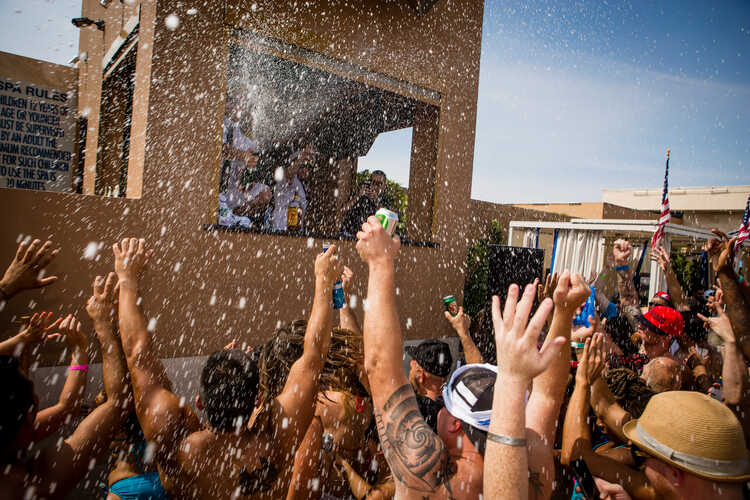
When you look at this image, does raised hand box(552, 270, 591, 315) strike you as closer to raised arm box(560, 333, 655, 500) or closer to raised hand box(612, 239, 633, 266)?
raised arm box(560, 333, 655, 500)

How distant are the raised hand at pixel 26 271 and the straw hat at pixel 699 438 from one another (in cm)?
343

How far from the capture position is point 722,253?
12.3 feet

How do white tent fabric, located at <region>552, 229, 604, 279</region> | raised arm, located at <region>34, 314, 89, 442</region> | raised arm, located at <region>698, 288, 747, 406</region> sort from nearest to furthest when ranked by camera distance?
raised arm, located at <region>34, 314, 89, 442</region> → raised arm, located at <region>698, 288, 747, 406</region> → white tent fabric, located at <region>552, 229, 604, 279</region>

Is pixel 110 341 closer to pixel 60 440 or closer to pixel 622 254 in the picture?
pixel 60 440

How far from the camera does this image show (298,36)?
653cm

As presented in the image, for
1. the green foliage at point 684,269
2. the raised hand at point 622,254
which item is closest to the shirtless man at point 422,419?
the raised hand at point 622,254

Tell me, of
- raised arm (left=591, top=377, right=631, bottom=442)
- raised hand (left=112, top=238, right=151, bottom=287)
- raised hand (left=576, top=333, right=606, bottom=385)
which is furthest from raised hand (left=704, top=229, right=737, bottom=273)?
raised hand (left=112, top=238, right=151, bottom=287)

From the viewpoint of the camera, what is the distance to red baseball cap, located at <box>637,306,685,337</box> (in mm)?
4125

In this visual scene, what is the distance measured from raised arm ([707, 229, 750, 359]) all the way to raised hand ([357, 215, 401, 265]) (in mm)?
3300

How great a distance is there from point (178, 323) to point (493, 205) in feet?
37.5

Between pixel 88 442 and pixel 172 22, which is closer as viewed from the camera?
pixel 88 442

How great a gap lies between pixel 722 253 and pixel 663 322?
82 centimetres

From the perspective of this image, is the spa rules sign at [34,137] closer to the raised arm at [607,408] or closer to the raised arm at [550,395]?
the raised arm at [550,395]

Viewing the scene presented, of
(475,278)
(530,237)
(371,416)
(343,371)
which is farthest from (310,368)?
(530,237)
